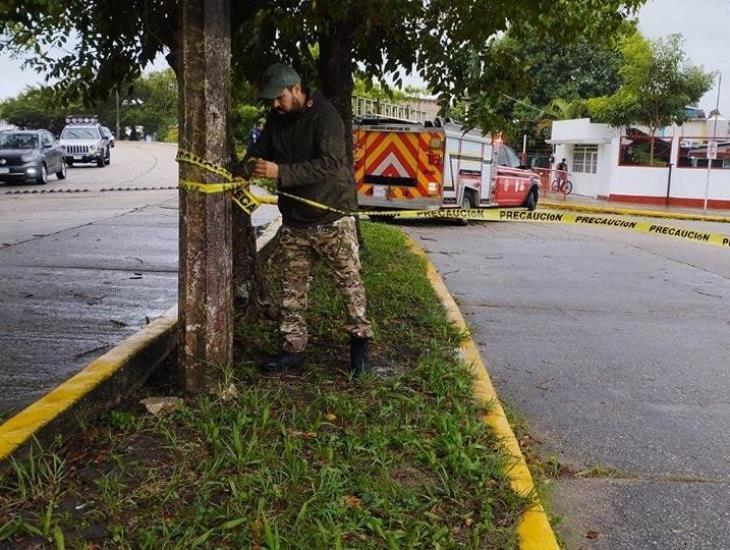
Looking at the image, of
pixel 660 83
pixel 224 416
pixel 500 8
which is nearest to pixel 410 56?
pixel 500 8

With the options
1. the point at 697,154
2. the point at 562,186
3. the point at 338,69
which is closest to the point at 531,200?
the point at 697,154

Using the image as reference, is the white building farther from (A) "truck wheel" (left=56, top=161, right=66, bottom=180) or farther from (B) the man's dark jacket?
(B) the man's dark jacket

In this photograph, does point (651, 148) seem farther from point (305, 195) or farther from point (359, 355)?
point (305, 195)

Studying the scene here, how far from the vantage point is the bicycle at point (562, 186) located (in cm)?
2867

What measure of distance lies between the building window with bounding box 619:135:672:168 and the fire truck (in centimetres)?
1187

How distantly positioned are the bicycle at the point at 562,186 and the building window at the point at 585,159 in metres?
0.71

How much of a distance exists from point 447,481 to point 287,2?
423cm

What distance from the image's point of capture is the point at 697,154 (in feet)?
83.4

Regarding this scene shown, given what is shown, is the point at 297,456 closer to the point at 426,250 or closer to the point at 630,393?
the point at 630,393

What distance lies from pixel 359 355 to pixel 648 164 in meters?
24.4

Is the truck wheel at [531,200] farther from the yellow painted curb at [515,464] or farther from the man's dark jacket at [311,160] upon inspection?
the man's dark jacket at [311,160]

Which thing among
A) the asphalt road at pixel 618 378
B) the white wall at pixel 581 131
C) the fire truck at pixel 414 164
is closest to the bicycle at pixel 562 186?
the white wall at pixel 581 131

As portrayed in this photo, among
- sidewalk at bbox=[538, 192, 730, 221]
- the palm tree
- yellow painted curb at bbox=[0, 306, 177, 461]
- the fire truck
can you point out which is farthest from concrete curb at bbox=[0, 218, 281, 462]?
the palm tree

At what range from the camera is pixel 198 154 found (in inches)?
150
